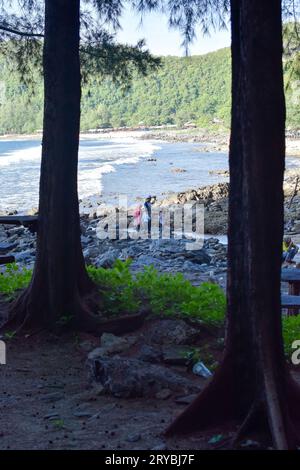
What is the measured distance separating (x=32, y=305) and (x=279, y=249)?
3814 mm

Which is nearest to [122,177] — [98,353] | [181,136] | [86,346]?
[86,346]

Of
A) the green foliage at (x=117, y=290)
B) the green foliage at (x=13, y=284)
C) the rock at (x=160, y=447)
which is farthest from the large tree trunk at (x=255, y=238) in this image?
the green foliage at (x=13, y=284)

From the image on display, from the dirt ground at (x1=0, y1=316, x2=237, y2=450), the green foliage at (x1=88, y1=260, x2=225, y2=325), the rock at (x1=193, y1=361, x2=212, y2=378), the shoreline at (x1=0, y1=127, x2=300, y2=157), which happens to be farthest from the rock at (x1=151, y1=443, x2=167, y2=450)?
the shoreline at (x1=0, y1=127, x2=300, y2=157)

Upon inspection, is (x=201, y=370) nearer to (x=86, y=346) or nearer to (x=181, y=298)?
(x=86, y=346)

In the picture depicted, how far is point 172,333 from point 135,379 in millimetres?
1422

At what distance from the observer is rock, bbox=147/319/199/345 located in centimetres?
638

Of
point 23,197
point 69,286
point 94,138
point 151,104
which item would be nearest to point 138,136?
point 94,138

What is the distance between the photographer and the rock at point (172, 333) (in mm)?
6379

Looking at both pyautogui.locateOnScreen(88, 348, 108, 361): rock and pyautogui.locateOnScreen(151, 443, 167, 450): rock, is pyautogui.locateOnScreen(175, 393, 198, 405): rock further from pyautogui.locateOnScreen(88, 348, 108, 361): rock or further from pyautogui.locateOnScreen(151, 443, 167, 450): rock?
pyautogui.locateOnScreen(88, 348, 108, 361): rock

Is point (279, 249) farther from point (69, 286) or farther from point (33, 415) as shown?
point (69, 286)

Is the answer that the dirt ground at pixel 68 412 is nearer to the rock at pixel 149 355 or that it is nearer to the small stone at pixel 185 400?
the small stone at pixel 185 400

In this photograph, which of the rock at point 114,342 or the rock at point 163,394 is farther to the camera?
the rock at point 114,342

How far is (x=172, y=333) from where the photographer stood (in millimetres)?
6445

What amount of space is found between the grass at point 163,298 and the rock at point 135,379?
1.46 m
